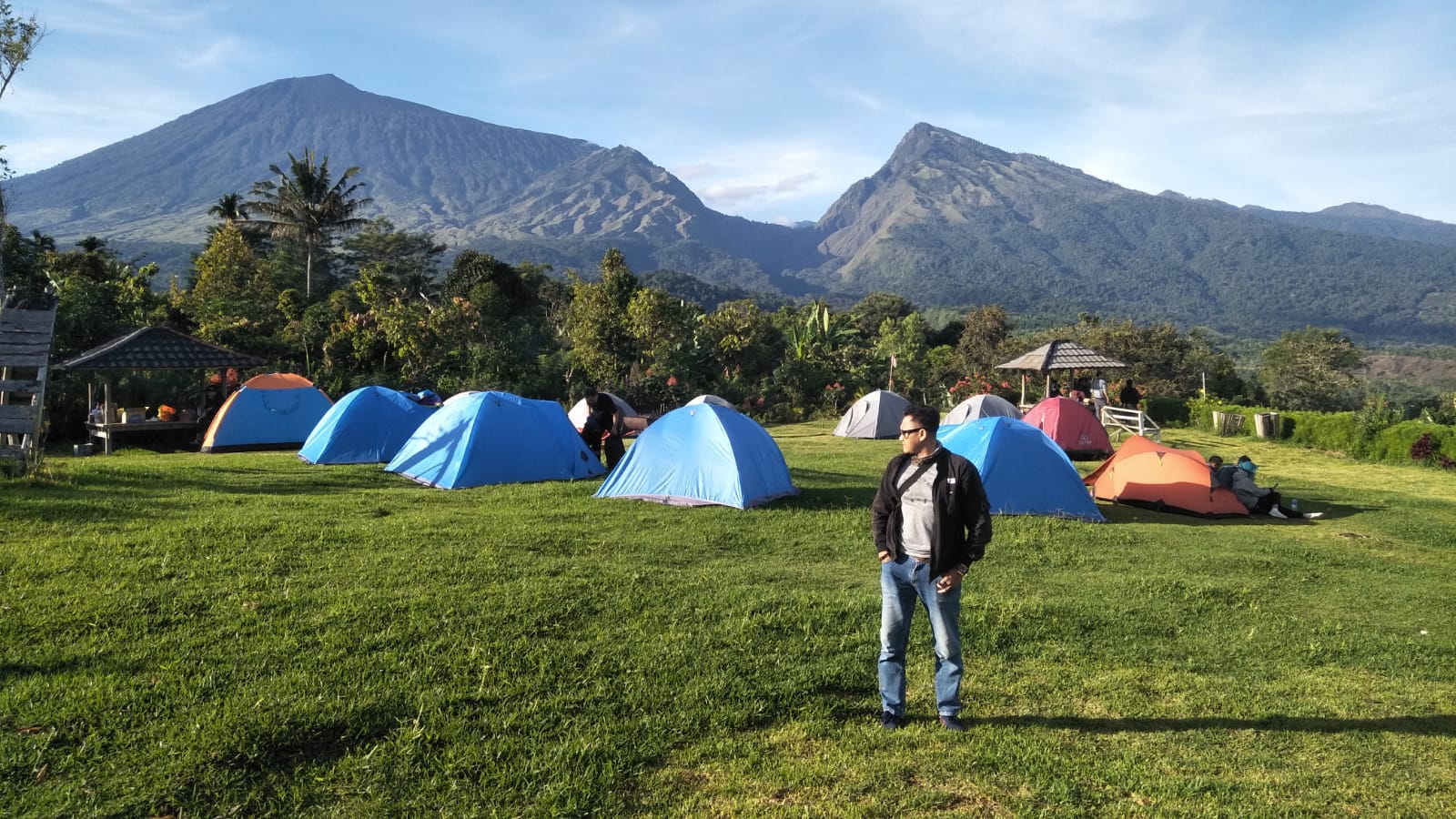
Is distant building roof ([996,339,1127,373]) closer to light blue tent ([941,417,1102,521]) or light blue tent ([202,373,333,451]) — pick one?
light blue tent ([941,417,1102,521])

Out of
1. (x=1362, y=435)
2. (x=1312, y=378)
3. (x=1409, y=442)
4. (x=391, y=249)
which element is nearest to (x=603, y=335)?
(x=1362, y=435)

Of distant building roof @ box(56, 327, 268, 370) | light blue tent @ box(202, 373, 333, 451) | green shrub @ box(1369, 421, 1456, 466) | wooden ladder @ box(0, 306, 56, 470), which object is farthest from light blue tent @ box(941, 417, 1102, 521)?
distant building roof @ box(56, 327, 268, 370)

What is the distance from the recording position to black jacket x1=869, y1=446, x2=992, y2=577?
3.91 metres

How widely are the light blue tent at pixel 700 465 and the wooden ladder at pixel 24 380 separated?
21.6 feet

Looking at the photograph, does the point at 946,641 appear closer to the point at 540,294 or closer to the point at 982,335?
the point at 540,294

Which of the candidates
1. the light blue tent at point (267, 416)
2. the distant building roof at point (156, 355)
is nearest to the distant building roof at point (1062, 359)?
the light blue tent at point (267, 416)

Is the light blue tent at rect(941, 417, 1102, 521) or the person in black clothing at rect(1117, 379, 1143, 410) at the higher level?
the person in black clothing at rect(1117, 379, 1143, 410)

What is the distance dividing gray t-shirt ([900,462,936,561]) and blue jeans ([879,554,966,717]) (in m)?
0.07

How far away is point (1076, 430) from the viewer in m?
16.8

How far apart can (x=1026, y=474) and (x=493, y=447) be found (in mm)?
7004

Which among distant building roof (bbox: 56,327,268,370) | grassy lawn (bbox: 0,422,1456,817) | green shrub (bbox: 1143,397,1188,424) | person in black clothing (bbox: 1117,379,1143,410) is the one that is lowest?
grassy lawn (bbox: 0,422,1456,817)

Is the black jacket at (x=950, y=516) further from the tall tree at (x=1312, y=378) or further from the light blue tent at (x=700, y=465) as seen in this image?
the tall tree at (x=1312, y=378)

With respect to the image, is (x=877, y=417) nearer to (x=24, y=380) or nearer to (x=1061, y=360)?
(x=1061, y=360)

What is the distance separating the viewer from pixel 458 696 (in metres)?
4.09
